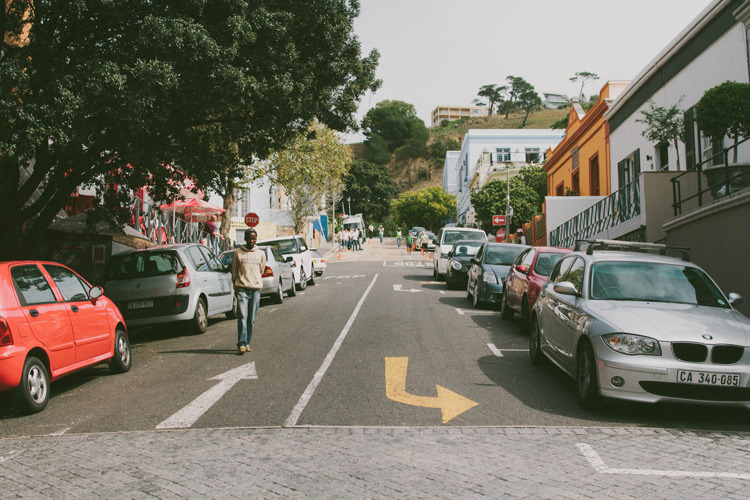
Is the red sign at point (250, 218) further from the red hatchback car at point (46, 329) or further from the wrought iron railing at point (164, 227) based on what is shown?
the red hatchback car at point (46, 329)

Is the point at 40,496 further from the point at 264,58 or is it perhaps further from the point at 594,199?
the point at 594,199

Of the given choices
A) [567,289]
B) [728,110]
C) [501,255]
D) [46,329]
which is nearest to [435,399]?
[567,289]

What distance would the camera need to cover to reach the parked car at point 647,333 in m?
5.98

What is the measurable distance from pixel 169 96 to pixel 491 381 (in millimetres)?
6990

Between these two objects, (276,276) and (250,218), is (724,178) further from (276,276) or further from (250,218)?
(250,218)

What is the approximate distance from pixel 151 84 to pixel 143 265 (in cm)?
394

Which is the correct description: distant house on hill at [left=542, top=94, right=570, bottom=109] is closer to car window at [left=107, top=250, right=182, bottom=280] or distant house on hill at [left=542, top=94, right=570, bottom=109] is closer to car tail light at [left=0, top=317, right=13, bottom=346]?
car window at [left=107, top=250, right=182, bottom=280]

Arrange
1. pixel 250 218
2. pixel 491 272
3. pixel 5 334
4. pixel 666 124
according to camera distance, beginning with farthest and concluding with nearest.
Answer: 1. pixel 250 218
2. pixel 666 124
3. pixel 491 272
4. pixel 5 334

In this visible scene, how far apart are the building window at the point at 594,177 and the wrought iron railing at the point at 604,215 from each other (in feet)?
7.53

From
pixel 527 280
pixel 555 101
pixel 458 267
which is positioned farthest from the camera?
pixel 555 101

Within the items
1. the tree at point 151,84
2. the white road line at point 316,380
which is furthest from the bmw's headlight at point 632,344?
the tree at point 151,84

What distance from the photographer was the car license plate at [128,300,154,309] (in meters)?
12.0

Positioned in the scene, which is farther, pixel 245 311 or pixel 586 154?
pixel 586 154

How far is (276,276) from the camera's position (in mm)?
17156
